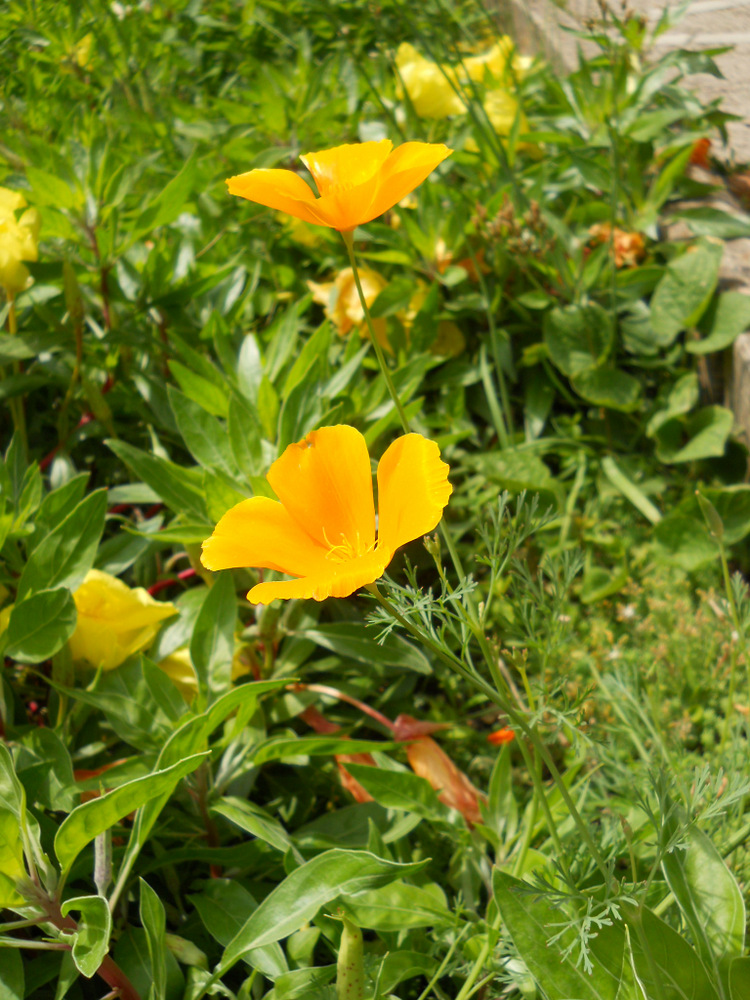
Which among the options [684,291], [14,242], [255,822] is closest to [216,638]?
[255,822]

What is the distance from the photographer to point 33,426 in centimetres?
142

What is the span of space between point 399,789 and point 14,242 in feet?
3.01

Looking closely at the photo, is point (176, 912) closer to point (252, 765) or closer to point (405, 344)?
point (252, 765)

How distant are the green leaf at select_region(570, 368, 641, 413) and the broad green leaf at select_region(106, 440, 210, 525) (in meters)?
0.78

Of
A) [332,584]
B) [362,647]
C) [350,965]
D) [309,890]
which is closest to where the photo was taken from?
[332,584]

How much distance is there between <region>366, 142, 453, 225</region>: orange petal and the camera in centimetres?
63

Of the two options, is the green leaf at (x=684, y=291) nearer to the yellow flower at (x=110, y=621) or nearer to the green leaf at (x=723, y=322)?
the green leaf at (x=723, y=322)

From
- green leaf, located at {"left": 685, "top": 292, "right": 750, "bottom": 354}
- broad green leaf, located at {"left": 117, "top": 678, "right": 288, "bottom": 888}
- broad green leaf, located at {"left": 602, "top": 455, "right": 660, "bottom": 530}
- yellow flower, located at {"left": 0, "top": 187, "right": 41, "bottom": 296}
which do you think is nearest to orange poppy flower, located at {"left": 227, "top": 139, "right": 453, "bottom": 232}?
broad green leaf, located at {"left": 117, "top": 678, "right": 288, "bottom": 888}

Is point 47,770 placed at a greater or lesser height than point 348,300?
lesser

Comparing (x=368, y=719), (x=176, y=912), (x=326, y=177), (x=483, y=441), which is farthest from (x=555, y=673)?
(x=326, y=177)

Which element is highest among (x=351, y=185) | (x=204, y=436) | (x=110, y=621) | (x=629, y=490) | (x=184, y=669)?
(x=351, y=185)

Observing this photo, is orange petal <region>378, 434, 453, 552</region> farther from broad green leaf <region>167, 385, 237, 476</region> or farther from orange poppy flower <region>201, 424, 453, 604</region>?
broad green leaf <region>167, 385, 237, 476</region>

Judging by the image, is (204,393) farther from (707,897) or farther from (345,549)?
(707,897)

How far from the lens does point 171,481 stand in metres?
1.09
